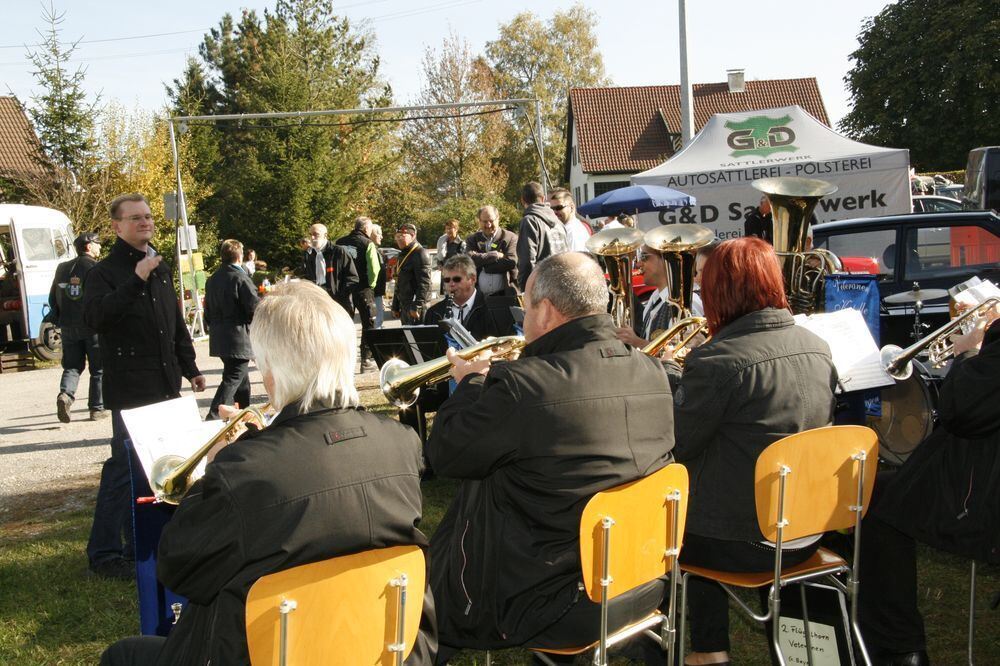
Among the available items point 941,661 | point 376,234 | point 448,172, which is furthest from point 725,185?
point 448,172

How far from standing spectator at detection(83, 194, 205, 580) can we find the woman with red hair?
2.86m

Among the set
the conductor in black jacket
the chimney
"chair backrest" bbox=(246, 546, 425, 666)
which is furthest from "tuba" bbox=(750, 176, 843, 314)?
the chimney

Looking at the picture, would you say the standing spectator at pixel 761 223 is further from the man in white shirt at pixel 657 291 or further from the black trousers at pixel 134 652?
the black trousers at pixel 134 652

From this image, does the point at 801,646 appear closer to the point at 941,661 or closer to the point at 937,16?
the point at 941,661

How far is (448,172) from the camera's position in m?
35.5

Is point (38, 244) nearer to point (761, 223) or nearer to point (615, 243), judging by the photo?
point (761, 223)

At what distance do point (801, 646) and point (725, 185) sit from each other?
1042cm

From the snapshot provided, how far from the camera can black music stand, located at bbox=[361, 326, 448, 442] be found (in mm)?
5227

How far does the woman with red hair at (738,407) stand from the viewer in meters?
2.86

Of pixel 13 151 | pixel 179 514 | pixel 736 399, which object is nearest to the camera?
pixel 179 514

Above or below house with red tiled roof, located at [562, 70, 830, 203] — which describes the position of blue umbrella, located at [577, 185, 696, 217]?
below

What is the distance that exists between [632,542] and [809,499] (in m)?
0.66

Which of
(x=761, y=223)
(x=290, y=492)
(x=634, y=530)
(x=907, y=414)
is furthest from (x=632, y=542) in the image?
(x=761, y=223)

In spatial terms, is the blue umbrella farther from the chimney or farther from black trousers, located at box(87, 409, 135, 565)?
the chimney
